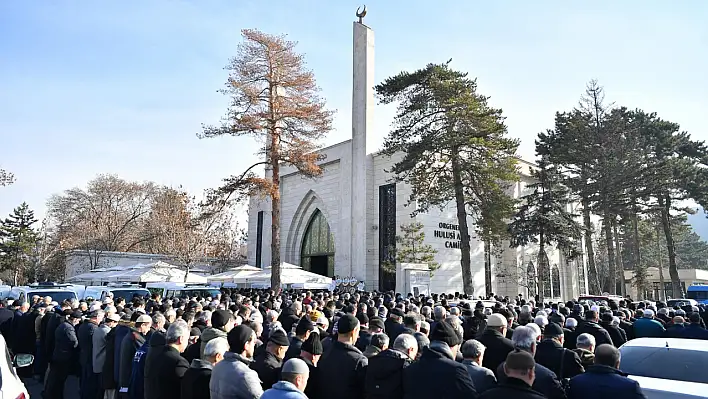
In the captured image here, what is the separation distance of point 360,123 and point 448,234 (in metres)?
9.92

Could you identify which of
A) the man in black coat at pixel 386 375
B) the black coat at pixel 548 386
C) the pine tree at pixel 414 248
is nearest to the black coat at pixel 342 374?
the man in black coat at pixel 386 375

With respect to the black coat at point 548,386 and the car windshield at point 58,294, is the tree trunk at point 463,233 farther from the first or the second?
the black coat at point 548,386

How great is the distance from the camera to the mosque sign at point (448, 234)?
114 feet

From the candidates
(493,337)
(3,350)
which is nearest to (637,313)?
(493,337)

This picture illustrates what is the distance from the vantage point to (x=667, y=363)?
235 inches

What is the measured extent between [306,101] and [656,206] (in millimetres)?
24347

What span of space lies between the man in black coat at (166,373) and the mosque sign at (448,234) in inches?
1177

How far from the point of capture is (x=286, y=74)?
25375 millimetres

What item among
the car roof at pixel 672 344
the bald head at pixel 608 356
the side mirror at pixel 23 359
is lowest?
the side mirror at pixel 23 359

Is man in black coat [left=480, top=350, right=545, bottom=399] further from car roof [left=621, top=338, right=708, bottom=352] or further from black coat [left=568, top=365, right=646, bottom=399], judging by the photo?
car roof [left=621, top=338, right=708, bottom=352]

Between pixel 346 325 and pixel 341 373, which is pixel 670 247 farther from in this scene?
pixel 341 373

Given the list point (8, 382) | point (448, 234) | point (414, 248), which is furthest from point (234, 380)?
point (448, 234)

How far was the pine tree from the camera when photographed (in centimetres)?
3188

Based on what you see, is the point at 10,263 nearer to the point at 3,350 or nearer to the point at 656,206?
the point at 3,350
